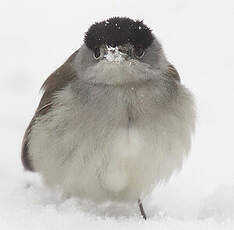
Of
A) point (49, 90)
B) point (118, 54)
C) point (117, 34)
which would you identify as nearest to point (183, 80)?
point (49, 90)

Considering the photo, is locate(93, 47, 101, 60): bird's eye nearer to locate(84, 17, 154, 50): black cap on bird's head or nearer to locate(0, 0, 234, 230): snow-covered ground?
locate(84, 17, 154, 50): black cap on bird's head

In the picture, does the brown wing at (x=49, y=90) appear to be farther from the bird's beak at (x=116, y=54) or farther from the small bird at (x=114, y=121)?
the bird's beak at (x=116, y=54)

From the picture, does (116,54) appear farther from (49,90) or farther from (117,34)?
(49,90)

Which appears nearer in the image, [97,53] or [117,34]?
[117,34]

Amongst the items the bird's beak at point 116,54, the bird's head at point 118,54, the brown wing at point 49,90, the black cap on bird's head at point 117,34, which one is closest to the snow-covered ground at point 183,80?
the brown wing at point 49,90

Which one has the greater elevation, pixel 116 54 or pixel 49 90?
pixel 116 54

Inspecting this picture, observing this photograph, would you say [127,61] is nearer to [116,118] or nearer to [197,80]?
[116,118]

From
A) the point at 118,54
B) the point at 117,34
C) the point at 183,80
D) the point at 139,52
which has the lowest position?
the point at 183,80
